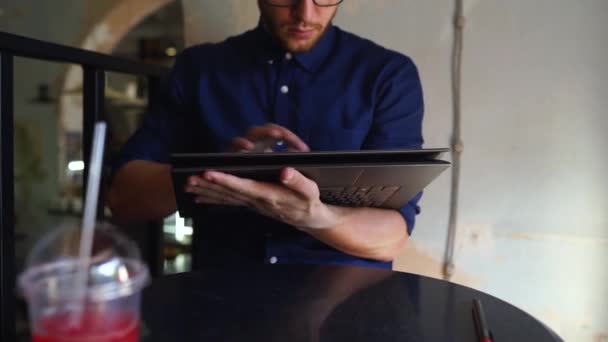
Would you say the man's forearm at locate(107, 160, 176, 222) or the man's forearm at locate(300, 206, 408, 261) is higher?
the man's forearm at locate(107, 160, 176, 222)

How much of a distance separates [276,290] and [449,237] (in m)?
0.70

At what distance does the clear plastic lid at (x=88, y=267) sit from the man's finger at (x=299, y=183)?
235 mm

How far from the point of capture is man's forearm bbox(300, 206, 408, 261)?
2.75 feet

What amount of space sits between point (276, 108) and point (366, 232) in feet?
1.14

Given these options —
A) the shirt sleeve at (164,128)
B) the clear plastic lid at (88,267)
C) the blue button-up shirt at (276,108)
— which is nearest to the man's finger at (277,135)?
the blue button-up shirt at (276,108)

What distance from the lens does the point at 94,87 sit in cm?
100

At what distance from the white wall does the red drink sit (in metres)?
0.99

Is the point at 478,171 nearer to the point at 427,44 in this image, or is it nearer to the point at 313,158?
the point at 427,44

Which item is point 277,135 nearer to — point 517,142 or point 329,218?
point 329,218

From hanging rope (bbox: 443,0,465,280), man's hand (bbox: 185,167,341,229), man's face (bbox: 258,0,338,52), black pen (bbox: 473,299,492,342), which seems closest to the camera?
black pen (bbox: 473,299,492,342)

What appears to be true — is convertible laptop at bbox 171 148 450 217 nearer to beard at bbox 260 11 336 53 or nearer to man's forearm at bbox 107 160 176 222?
man's forearm at bbox 107 160 176 222

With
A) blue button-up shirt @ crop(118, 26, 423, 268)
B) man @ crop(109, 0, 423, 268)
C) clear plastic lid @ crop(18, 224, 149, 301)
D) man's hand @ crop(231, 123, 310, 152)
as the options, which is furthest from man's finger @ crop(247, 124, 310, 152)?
clear plastic lid @ crop(18, 224, 149, 301)

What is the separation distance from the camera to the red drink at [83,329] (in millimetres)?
333

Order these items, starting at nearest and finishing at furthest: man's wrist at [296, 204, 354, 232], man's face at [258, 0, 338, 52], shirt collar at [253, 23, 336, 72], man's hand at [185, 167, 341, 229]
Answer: man's hand at [185, 167, 341, 229] → man's wrist at [296, 204, 354, 232] → man's face at [258, 0, 338, 52] → shirt collar at [253, 23, 336, 72]
